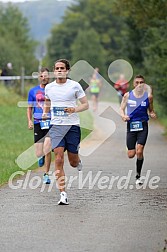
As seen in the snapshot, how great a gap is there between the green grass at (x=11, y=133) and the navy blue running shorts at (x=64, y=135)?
2.28 metres

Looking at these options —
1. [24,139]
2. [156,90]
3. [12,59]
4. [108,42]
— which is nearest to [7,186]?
[24,139]

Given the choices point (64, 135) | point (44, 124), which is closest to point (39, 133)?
point (44, 124)

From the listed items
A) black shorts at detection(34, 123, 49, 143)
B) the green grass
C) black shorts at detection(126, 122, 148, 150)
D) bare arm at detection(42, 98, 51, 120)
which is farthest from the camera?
the green grass

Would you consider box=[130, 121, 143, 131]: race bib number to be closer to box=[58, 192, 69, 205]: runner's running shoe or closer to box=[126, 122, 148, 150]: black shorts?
box=[126, 122, 148, 150]: black shorts

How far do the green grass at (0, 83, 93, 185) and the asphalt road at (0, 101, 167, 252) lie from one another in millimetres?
619

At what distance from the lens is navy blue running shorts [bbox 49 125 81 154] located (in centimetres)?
1245

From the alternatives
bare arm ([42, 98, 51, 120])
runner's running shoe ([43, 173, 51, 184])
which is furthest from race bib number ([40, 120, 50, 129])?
bare arm ([42, 98, 51, 120])

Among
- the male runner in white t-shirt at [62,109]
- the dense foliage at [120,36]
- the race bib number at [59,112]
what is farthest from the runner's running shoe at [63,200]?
the dense foliage at [120,36]

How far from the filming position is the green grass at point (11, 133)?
1700 cm

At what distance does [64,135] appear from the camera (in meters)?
12.5

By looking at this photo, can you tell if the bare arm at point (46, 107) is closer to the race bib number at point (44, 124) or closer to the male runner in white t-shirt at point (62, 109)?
the male runner in white t-shirt at point (62, 109)

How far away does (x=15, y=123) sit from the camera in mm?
29297

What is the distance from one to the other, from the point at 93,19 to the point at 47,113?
105341 mm

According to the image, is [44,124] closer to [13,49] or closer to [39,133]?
[39,133]
